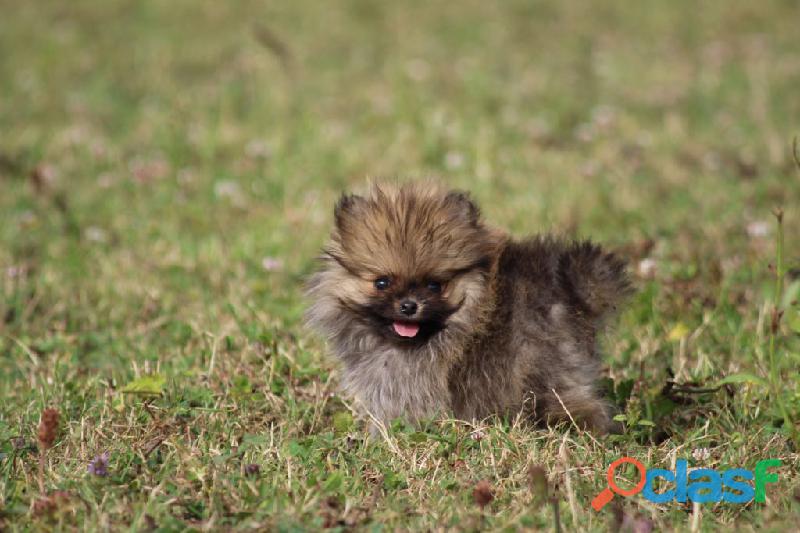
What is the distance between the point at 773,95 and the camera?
9.66 metres

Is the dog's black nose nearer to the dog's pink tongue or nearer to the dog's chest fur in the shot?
the dog's pink tongue

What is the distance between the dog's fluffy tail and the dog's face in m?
0.35

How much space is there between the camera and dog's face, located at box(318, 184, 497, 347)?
13.2 feet

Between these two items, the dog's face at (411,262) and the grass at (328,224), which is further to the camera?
the dog's face at (411,262)

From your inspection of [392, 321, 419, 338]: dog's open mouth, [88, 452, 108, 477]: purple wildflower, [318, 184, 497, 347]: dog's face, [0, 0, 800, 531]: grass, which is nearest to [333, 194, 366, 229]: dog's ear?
[318, 184, 497, 347]: dog's face

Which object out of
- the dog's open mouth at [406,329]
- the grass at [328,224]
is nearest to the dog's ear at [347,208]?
the dog's open mouth at [406,329]

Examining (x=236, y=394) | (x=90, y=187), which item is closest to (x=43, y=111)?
(x=90, y=187)

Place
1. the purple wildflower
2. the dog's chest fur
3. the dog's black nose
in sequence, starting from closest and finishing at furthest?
the purple wildflower → the dog's black nose → the dog's chest fur

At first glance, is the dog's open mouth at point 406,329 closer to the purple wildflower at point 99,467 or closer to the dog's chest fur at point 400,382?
the dog's chest fur at point 400,382

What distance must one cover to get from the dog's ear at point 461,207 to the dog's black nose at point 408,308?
0.45m

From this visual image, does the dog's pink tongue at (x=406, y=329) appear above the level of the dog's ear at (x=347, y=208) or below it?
below

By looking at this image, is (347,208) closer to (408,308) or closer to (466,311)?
(408,308)

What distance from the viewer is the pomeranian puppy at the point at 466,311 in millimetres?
4047

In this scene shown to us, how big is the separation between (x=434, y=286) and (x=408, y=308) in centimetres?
16
